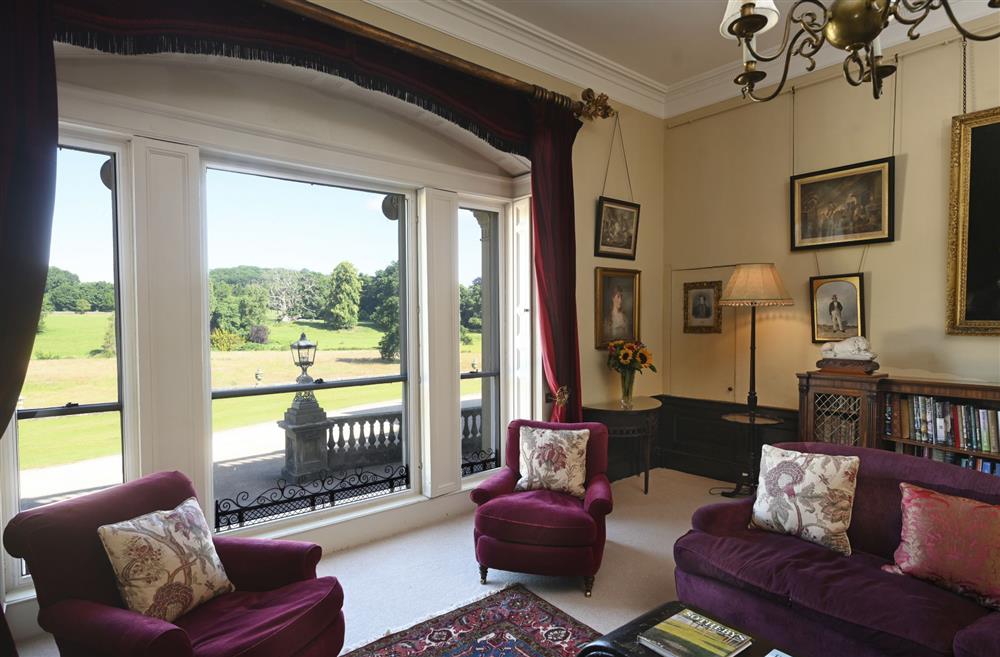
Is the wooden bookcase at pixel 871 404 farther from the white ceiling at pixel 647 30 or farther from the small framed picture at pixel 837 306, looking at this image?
the white ceiling at pixel 647 30

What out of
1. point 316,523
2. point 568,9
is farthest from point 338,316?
point 568,9

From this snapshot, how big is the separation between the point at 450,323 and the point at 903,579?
9.47ft

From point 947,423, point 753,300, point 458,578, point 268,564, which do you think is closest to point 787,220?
point 753,300

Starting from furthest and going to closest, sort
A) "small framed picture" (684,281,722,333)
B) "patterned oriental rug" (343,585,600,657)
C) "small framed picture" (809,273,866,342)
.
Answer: "small framed picture" (684,281,722,333) → "small framed picture" (809,273,866,342) → "patterned oriental rug" (343,585,600,657)

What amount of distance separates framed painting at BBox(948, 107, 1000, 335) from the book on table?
2.96 m

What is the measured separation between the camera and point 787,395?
4.31 m

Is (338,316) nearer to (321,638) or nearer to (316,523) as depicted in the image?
(316,523)

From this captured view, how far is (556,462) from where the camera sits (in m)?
3.12

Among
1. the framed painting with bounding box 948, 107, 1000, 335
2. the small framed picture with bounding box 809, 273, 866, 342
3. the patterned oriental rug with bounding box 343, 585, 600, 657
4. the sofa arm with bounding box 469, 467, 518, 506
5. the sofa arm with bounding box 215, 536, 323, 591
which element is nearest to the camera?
the sofa arm with bounding box 215, 536, 323, 591

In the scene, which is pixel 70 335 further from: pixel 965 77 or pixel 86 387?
pixel 965 77

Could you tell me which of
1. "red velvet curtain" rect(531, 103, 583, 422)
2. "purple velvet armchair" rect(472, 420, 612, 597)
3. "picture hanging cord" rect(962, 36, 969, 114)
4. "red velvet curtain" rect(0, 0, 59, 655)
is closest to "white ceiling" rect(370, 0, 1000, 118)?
"picture hanging cord" rect(962, 36, 969, 114)

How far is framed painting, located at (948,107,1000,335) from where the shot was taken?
3.28 m

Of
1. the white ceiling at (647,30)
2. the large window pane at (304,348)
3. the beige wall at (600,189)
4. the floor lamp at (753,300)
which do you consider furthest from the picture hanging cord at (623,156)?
the large window pane at (304,348)

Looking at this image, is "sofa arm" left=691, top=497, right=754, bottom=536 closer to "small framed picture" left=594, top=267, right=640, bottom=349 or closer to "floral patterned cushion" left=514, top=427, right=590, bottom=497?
"floral patterned cushion" left=514, top=427, right=590, bottom=497
